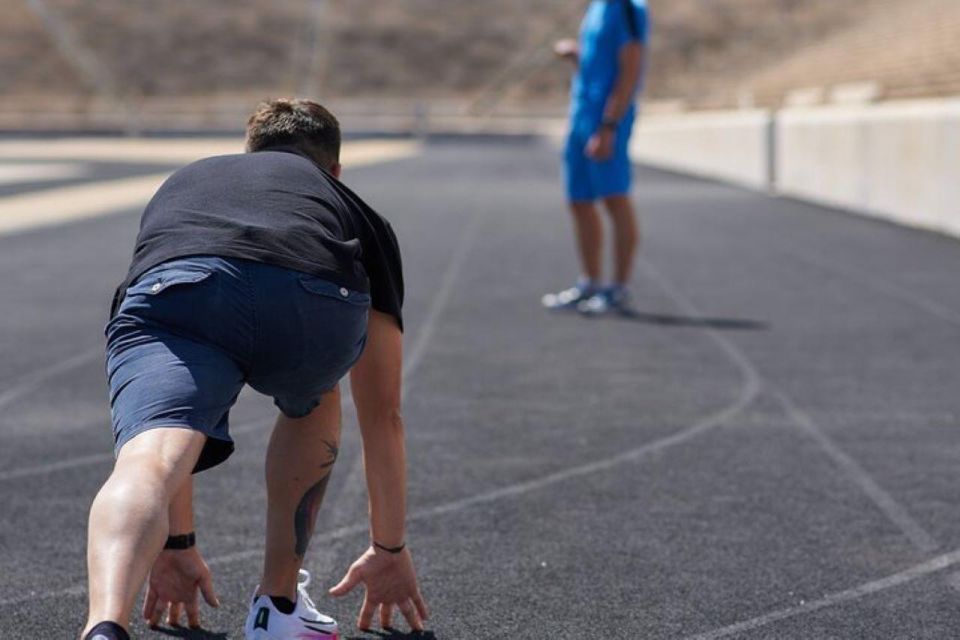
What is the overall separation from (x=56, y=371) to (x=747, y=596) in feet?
14.9

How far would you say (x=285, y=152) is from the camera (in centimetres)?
321

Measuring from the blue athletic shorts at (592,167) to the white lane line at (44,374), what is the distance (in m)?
3.01

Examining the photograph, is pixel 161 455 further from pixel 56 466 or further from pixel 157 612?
pixel 56 466

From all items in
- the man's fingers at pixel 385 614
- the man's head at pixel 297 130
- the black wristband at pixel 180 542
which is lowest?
the man's fingers at pixel 385 614

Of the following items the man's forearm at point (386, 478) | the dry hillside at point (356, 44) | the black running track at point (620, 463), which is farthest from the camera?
the dry hillside at point (356, 44)

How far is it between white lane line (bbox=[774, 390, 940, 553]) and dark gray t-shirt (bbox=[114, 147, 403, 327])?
2030 mm

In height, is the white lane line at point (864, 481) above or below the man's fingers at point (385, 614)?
below

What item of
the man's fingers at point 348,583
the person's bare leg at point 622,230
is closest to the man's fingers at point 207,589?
the man's fingers at point 348,583

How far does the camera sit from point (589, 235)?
9.29 meters

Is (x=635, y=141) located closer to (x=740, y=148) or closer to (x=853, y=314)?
(x=740, y=148)

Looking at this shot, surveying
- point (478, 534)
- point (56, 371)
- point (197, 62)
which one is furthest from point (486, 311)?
point (197, 62)

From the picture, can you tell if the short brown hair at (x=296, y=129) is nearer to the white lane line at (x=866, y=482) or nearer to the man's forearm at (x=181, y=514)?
the man's forearm at (x=181, y=514)

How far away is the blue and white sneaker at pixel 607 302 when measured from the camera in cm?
932

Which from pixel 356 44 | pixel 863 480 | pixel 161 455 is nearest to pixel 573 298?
pixel 863 480
